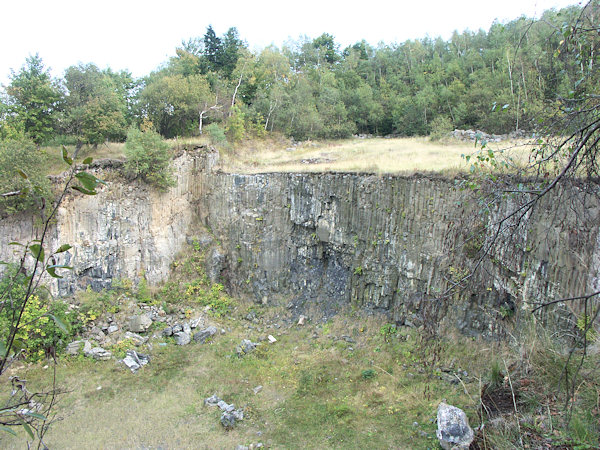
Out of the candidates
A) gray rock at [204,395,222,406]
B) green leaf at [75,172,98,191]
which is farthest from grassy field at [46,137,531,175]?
gray rock at [204,395,222,406]

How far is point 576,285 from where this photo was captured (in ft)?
26.1

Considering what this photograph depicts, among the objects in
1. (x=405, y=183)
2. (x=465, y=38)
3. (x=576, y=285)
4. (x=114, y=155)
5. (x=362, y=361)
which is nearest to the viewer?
(x=576, y=285)

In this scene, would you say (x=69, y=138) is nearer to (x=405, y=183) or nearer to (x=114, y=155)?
(x=114, y=155)

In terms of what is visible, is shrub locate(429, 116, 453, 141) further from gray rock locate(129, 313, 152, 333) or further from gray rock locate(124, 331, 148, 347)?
gray rock locate(124, 331, 148, 347)

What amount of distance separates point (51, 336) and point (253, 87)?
1985cm

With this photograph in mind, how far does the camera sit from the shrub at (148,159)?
14492 millimetres

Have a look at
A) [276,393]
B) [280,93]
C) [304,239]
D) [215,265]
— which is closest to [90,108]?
[215,265]

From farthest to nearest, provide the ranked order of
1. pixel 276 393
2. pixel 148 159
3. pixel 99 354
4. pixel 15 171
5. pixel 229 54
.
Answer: pixel 229 54
pixel 148 159
pixel 15 171
pixel 99 354
pixel 276 393

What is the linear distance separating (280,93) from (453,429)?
71.1 feet

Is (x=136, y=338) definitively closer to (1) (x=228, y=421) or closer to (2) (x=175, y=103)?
(1) (x=228, y=421)

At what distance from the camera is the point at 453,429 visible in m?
6.37

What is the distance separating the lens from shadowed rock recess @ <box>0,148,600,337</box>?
31.6ft

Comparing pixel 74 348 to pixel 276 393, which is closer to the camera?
pixel 276 393

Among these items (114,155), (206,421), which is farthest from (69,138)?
(206,421)
